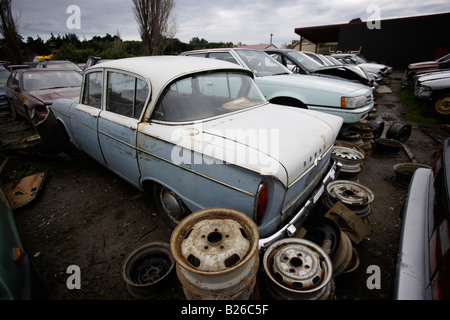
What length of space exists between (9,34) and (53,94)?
17.6 meters

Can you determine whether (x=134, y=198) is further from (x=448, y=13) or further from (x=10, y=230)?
(x=448, y=13)

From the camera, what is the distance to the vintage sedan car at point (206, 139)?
5.67 feet

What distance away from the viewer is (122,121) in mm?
2584

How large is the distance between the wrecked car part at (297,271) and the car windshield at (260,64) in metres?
4.05

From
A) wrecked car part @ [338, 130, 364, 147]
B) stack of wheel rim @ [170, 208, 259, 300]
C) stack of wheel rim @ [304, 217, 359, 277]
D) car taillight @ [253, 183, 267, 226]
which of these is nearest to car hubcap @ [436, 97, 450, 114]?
wrecked car part @ [338, 130, 364, 147]

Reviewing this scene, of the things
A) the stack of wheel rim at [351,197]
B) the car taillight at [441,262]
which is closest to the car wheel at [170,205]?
the stack of wheel rim at [351,197]

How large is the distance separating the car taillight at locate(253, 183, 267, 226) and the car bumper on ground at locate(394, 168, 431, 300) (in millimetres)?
934

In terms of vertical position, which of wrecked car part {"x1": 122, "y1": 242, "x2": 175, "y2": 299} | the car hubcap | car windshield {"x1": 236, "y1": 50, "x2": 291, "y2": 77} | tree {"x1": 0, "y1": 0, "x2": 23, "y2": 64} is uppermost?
tree {"x1": 0, "y1": 0, "x2": 23, "y2": 64}

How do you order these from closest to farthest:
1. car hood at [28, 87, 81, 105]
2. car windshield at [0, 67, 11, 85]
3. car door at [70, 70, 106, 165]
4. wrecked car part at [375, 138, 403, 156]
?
1. car door at [70, 70, 106, 165]
2. wrecked car part at [375, 138, 403, 156]
3. car hood at [28, 87, 81, 105]
4. car windshield at [0, 67, 11, 85]

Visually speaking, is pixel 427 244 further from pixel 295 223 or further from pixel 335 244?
pixel 295 223

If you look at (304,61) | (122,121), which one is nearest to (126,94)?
(122,121)

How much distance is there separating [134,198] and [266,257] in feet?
7.90

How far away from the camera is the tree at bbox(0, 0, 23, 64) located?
1530 cm

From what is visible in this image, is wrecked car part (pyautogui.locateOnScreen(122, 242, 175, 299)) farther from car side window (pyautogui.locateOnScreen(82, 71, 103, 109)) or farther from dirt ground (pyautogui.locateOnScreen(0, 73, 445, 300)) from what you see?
car side window (pyautogui.locateOnScreen(82, 71, 103, 109))
